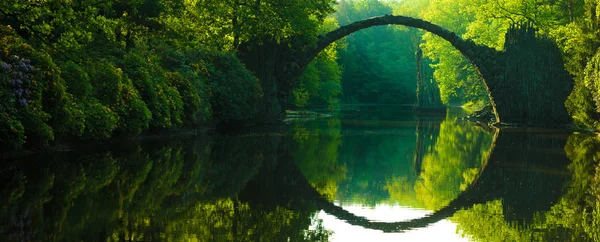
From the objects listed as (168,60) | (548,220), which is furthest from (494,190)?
(168,60)

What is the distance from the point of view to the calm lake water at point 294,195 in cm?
823

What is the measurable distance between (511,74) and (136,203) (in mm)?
31604

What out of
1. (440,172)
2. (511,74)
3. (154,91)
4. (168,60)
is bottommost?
(440,172)

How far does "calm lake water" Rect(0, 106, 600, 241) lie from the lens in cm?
823

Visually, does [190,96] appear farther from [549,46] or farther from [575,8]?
[575,8]

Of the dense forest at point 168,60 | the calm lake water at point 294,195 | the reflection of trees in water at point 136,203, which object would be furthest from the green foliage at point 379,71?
the reflection of trees in water at point 136,203

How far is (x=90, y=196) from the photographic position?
1034 centimetres

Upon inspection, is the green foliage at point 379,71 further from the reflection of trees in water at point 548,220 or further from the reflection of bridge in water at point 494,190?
the reflection of trees in water at point 548,220

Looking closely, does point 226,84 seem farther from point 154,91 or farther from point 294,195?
point 294,195

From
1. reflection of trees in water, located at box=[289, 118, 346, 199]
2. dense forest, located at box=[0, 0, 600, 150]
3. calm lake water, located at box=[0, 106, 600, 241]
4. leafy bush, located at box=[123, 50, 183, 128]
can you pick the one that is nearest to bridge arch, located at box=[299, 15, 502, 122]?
dense forest, located at box=[0, 0, 600, 150]

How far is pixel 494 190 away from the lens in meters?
12.3

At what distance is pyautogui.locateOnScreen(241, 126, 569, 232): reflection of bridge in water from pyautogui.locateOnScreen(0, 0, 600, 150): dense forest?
5.09 m

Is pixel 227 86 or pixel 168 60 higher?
pixel 168 60

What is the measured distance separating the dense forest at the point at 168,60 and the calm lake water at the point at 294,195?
3.39 feet
